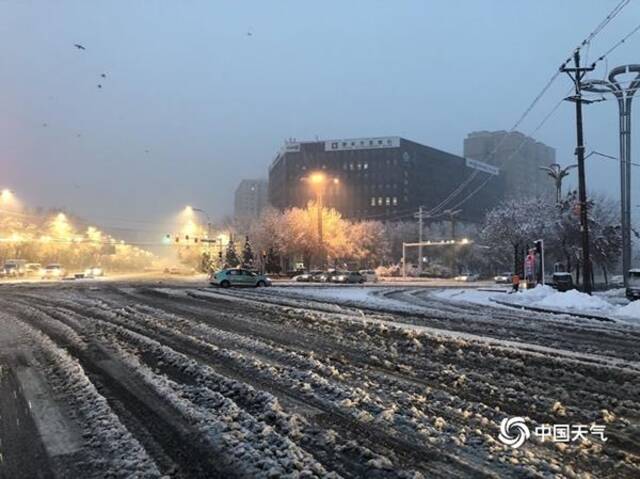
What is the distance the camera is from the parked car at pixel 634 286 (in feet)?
96.9

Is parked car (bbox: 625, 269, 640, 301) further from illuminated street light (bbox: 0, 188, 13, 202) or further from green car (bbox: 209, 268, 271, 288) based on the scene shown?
illuminated street light (bbox: 0, 188, 13, 202)

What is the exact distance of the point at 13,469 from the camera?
5188mm

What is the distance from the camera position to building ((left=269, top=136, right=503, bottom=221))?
518ft

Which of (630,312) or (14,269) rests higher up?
(14,269)

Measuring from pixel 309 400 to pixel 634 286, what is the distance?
90.3 feet

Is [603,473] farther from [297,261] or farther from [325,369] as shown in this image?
[297,261]

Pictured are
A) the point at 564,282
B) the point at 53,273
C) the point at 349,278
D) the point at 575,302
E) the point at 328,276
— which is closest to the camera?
the point at 575,302

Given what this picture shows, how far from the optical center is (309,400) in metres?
7.43

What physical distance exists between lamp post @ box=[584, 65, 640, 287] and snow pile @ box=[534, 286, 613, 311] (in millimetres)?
12775

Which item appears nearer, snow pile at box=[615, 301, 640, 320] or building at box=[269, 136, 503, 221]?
snow pile at box=[615, 301, 640, 320]

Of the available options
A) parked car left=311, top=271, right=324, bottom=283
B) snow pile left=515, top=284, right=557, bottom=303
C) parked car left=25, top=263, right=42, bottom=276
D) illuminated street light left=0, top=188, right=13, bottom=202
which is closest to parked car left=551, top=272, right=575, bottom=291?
snow pile left=515, top=284, right=557, bottom=303

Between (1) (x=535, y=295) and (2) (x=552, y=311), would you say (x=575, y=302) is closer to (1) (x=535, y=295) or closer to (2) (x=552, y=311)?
(2) (x=552, y=311)

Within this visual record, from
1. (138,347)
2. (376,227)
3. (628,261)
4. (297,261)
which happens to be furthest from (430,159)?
(138,347)

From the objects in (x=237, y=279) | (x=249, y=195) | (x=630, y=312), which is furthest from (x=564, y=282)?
(x=249, y=195)
